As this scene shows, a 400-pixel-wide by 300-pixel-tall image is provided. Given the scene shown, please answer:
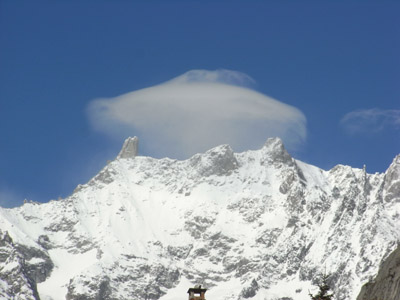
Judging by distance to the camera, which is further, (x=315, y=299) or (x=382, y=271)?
(x=382, y=271)

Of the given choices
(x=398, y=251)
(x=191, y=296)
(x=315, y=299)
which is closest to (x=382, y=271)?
(x=398, y=251)

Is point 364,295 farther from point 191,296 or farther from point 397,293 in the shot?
point 191,296

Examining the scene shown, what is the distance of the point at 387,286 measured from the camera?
547 feet

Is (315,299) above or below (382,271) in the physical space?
below

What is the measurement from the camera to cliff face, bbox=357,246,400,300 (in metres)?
164

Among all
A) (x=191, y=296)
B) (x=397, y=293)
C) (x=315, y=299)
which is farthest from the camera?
(x=397, y=293)

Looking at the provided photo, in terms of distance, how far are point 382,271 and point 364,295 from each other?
19.9 feet

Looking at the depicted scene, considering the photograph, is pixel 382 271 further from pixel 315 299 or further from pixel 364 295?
pixel 315 299

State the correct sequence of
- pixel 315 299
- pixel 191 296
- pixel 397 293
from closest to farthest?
pixel 315 299
pixel 191 296
pixel 397 293

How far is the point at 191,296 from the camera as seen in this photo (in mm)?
112688

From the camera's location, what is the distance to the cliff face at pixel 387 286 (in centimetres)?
16450

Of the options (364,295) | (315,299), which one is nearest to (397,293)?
(364,295)

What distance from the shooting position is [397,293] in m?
164

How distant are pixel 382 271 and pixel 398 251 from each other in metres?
3.85
